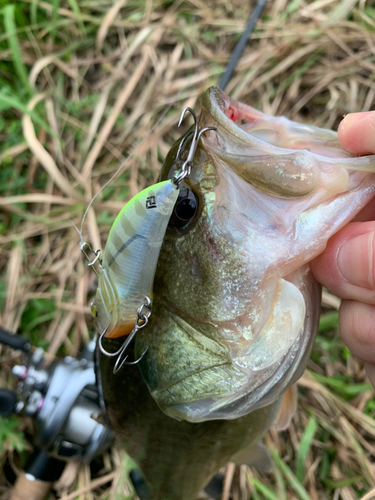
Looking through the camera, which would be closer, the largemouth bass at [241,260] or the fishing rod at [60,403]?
the largemouth bass at [241,260]

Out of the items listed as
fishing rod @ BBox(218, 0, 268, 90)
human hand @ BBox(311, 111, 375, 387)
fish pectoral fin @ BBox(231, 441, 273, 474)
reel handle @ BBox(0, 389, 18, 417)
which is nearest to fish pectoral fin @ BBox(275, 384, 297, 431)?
fish pectoral fin @ BBox(231, 441, 273, 474)

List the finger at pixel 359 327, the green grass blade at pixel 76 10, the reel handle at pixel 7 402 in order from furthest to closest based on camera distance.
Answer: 1. the green grass blade at pixel 76 10
2. the reel handle at pixel 7 402
3. the finger at pixel 359 327

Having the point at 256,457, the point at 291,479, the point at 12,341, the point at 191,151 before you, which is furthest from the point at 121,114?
the point at 291,479

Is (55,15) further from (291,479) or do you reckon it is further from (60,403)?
(291,479)

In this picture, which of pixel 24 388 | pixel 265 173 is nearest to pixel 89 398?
pixel 24 388

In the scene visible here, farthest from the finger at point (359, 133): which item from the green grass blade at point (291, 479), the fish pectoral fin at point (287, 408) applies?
the green grass blade at point (291, 479)

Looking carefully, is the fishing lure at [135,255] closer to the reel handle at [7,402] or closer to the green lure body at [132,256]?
the green lure body at [132,256]

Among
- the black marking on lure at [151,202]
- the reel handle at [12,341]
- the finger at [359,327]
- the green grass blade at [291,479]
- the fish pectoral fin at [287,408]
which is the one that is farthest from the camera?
the green grass blade at [291,479]

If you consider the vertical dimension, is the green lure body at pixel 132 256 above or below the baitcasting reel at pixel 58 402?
above
